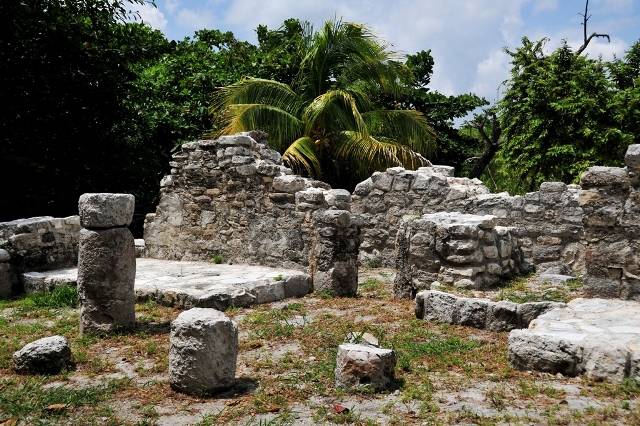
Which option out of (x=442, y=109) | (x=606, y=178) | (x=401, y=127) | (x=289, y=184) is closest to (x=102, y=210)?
(x=289, y=184)

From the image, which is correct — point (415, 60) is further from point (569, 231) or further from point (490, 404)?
point (490, 404)

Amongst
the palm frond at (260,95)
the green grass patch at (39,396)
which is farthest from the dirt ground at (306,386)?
the palm frond at (260,95)

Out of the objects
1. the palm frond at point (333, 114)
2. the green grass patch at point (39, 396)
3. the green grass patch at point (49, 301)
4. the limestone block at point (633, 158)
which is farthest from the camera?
the palm frond at point (333, 114)

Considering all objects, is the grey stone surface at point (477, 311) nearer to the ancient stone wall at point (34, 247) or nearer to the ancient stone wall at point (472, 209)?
the ancient stone wall at point (472, 209)

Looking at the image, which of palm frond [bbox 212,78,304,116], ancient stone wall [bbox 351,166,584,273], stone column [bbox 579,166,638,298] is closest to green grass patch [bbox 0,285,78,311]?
ancient stone wall [bbox 351,166,584,273]

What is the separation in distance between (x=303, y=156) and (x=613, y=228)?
10201mm

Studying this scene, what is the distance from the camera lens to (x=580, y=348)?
557 centimetres

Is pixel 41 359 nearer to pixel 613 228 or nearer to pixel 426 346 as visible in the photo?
pixel 426 346

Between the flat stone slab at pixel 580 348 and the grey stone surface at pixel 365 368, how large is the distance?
4.12 feet

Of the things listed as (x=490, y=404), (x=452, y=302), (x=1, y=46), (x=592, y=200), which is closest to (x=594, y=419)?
(x=490, y=404)

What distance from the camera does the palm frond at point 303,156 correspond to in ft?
53.1

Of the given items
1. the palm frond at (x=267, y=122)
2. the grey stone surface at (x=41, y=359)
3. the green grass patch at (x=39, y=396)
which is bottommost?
the green grass patch at (x=39, y=396)

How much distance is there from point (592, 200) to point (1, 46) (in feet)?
42.7

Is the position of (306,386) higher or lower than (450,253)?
lower
